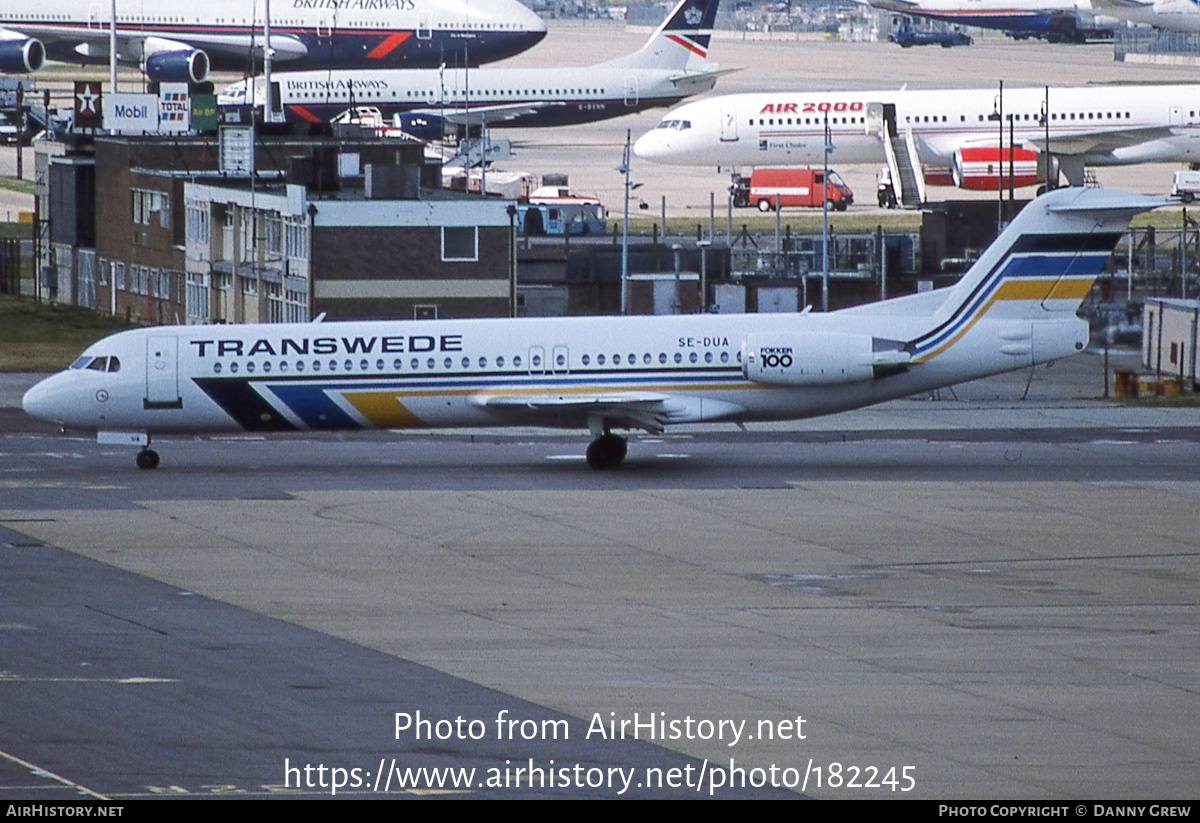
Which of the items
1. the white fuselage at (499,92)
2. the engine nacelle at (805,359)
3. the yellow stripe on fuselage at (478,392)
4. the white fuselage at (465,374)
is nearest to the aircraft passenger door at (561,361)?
the white fuselage at (465,374)

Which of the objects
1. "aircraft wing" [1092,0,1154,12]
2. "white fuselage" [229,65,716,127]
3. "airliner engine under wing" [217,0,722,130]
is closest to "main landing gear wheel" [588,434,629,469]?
"white fuselage" [229,65,716,127]

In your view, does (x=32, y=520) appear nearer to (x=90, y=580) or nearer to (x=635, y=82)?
(x=90, y=580)

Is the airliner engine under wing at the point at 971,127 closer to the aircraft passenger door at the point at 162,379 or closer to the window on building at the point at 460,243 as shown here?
the window on building at the point at 460,243

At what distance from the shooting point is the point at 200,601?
89.6 ft

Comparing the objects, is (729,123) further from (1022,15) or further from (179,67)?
(1022,15)

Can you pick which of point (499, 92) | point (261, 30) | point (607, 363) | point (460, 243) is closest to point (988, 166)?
point (499, 92)

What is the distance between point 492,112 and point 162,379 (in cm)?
7387

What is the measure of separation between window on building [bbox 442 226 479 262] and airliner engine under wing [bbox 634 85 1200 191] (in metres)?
38.0

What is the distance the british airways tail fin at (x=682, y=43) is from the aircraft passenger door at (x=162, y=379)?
3079 inches

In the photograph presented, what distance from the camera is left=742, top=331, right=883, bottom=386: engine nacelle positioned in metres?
38.4

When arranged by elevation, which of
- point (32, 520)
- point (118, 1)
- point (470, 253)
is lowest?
point (32, 520)

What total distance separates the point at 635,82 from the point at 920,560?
282 ft
